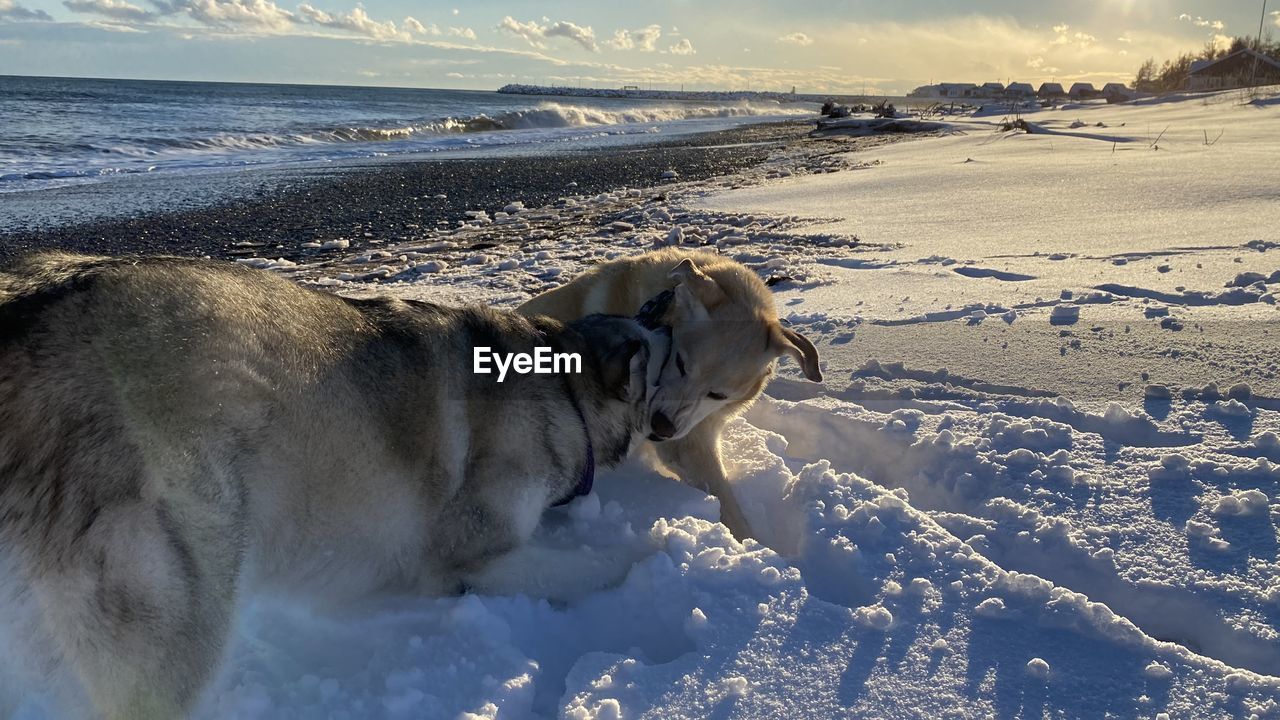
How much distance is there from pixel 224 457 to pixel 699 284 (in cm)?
263

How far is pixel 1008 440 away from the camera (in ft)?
13.3

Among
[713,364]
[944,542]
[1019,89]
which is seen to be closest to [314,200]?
Answer: [713,364]

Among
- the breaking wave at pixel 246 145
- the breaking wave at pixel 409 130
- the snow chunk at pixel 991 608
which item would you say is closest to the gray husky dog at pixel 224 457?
the snow chunk at pixel 991 608

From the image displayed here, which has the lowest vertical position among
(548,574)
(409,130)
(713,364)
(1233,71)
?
(548,574)

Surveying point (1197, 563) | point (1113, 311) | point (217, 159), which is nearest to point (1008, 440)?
point (1197, 563)

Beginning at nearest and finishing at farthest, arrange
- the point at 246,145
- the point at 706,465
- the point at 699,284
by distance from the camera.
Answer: the point at 706,465 < the point at 699,284 < the point at 246,145

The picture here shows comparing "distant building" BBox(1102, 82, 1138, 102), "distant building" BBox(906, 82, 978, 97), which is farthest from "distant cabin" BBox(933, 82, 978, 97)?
"distant building" BBox(1102, 82, 1138, 102)

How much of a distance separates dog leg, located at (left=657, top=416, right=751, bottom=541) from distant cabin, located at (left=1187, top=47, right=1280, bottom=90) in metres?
56.6

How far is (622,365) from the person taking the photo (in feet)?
12.9

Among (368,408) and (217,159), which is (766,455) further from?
(217,159)

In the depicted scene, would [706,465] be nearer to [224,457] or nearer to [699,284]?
[699,284]

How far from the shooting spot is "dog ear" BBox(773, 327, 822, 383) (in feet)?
14.1

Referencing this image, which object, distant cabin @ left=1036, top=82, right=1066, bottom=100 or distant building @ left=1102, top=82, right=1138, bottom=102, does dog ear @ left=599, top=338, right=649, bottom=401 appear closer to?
distant building @ left=1102, top=82, right=1138, bottom=102

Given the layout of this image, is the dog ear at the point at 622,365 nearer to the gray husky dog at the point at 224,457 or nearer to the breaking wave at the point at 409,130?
the gray husky dog at the point at 224,457
